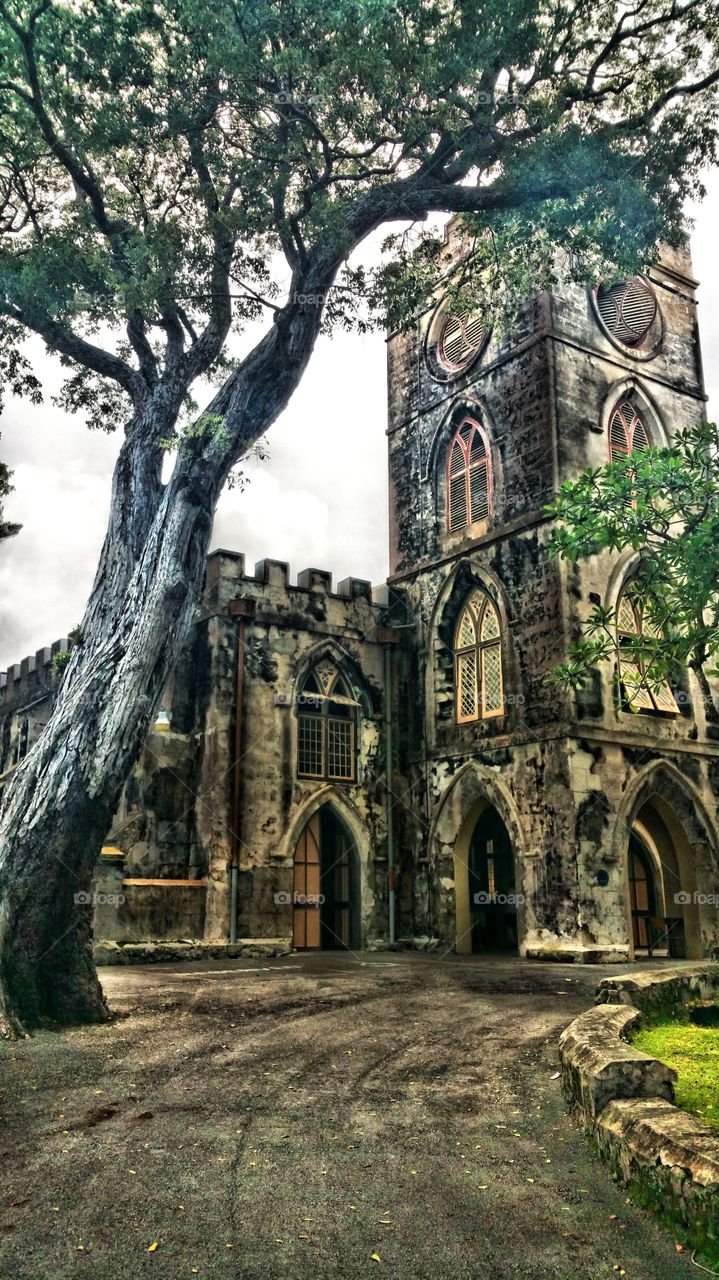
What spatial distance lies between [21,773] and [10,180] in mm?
6948

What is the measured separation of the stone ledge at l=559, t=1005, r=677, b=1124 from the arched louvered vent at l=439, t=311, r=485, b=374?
55.5 feet

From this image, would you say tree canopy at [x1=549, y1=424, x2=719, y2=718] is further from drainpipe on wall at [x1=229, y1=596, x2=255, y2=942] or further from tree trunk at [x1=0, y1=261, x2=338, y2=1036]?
drainpipe on wall at [x1=229, y1=596, x2=255, y2=942]

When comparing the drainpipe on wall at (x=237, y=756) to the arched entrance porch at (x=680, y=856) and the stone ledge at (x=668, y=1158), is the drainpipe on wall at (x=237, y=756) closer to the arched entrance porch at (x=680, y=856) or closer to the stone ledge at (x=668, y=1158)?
the arched entrance porch at (x=680, y=856)

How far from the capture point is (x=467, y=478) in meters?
20.1

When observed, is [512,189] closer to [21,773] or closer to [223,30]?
[223,30]

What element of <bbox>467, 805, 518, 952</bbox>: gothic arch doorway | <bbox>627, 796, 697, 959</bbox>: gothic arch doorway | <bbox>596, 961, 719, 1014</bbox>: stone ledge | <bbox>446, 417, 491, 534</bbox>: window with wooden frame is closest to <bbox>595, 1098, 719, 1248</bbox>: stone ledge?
<bbox>596, 961, 719, 1014</bbox>: stone ledge

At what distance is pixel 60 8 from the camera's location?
9.39 metres

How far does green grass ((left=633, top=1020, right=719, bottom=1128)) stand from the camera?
200 inches

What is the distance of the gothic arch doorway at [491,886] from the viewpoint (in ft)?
63.9

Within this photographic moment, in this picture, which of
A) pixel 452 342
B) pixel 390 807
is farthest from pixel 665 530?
pixel 452 342

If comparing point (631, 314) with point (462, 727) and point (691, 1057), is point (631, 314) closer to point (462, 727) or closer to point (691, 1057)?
point (462, 727)

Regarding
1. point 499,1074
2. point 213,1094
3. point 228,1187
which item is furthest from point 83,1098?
point 499,1074

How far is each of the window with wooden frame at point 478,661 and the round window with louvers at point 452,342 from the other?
516 centimetres

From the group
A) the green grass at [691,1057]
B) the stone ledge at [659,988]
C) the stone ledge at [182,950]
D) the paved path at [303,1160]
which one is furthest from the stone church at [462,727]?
the paved path at [303,1160]
